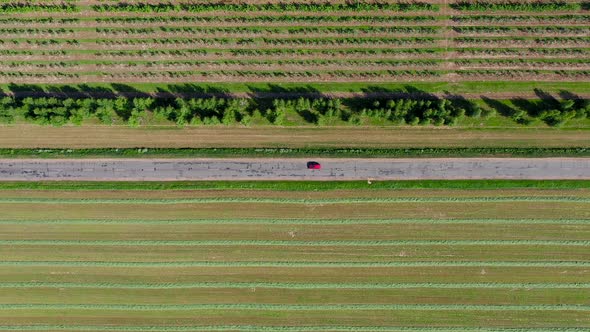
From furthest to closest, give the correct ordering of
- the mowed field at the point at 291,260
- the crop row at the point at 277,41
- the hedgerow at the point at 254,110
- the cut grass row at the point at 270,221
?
the crop row at the point at 277,41, the mowed field at the point at 291,260, the cut grass row at the point at 270,221, the hedgerow at the point at 254,110

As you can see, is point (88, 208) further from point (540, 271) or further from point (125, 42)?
point (540, 271)

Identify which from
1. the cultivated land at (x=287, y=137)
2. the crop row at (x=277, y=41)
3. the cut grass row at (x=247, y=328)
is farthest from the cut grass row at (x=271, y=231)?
the crop row at (x=277, y=41)

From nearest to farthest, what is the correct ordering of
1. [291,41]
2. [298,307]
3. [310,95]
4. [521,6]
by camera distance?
1. [521,6]
2. [310,95]
3. [291,41]
4. [298,307]

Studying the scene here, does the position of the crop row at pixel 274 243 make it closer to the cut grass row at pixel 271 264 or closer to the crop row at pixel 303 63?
the cut grass row at pixel 271 264

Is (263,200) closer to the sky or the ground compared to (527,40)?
closer to the ground

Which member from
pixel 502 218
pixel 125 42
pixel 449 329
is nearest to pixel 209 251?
pixel 125 42

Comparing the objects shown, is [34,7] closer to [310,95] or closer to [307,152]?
[310,95]

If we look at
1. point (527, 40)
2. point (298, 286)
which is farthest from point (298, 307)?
point (527, 40)
